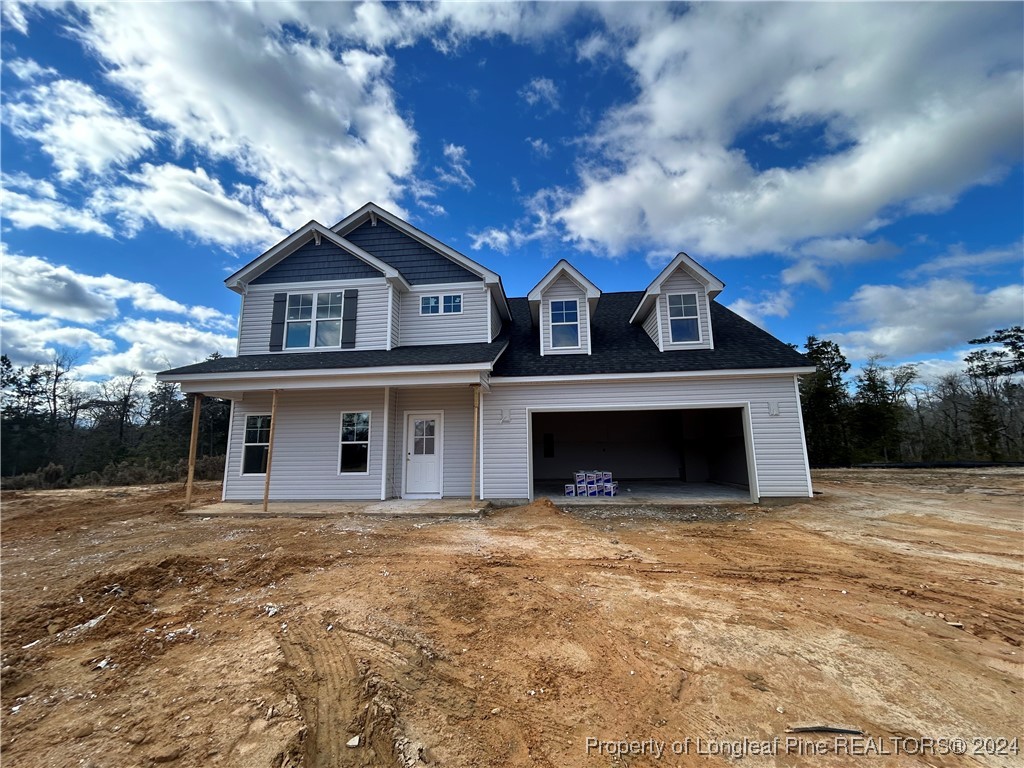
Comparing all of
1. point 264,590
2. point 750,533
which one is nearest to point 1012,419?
point 750,533

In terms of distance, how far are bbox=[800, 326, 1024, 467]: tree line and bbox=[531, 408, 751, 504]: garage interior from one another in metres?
11.3

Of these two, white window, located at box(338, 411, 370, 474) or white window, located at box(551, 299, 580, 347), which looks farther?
white window, located at box(551, 299, 580, 347)

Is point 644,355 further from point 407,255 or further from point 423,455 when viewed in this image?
point 407,255

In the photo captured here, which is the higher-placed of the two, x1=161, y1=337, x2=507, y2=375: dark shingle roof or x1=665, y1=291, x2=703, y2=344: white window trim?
x1=665, y1=291, x2=703, y2=344: white window trim

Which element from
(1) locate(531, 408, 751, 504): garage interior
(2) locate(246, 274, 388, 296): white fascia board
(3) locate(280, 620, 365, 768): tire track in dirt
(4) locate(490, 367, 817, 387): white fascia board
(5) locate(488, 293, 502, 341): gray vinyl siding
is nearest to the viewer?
(3) locate(280, 620, 365, 768): tire track in dirt

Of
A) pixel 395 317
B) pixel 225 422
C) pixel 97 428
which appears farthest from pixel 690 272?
pixel 97 428

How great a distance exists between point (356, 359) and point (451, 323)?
9.84 ft

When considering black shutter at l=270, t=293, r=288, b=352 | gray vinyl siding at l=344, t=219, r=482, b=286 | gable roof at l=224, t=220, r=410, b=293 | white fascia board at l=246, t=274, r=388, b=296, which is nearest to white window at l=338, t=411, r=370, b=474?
black shutter at l=270, t=293, r=288, b=352

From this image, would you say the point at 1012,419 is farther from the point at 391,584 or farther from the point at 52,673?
the point at 52,673

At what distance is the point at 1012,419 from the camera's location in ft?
80.5

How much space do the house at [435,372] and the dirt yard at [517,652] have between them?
153 inches

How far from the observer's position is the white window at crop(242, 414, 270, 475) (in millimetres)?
10625

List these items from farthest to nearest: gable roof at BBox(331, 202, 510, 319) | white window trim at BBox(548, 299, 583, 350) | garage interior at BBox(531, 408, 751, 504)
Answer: garage interior at BBox(531, 408, 751, 504)
gable roof at BBox(331, 202, 510, 319)
white window trim at BBox(548, 299, 583, 350)

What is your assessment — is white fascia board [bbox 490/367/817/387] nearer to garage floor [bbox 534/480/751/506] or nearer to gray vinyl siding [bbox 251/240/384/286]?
garage floor [bbox 534/480/751/506]
